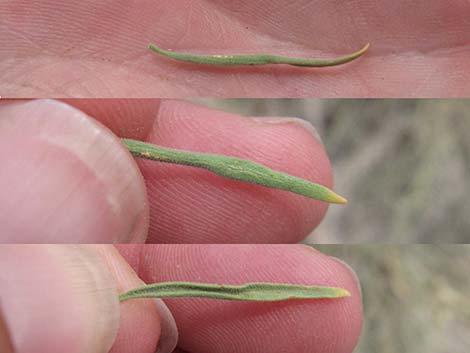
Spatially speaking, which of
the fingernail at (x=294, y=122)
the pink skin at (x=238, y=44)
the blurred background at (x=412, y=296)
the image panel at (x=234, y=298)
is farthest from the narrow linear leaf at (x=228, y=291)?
the pink skin at (x=238, y=44)

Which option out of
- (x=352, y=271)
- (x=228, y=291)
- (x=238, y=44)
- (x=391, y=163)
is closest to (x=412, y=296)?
(x=352, y=271)

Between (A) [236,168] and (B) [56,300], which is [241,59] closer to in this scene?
(A) [236,168]

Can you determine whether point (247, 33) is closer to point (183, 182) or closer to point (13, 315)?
point (183, 182)

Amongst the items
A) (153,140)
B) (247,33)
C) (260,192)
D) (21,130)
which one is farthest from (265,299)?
(247,33)

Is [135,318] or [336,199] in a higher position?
[336,199]

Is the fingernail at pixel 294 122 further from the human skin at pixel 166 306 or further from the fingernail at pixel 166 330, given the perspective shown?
the fingernail at pixel 166 330

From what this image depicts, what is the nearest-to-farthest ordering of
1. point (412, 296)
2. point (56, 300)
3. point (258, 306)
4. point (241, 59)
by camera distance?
1. point (56, 300)
2. point (258, 306)
3. point (412, 296)
4. point (241, 59)
